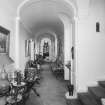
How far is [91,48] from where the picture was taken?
11.9 ft

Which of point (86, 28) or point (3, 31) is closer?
point (3, 31)

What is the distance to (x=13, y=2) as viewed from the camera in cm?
349

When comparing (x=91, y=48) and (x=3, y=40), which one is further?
(x=91, y=48)

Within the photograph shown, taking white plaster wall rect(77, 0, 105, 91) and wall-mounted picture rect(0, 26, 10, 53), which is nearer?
wall-mounted picture rect(0, 26, 10, 53)

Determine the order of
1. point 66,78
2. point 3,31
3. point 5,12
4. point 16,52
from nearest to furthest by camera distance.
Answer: point 3,31, point 5,12, point 16,52, point 66,78

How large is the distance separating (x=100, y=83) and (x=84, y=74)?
51cm

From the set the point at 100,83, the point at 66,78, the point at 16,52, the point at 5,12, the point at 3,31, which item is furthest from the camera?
the point at 66,78

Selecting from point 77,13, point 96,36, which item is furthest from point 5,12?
point 96,36

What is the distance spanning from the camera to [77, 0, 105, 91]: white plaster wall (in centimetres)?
357

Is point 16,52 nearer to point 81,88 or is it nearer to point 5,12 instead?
point 5,12

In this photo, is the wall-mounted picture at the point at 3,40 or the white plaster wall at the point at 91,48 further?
the white plaster wall at the point at 91,48

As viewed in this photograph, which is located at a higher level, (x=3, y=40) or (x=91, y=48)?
(x=3, y=40)

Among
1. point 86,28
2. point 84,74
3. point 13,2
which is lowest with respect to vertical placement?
point 84,74

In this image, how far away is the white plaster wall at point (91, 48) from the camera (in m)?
3.57
